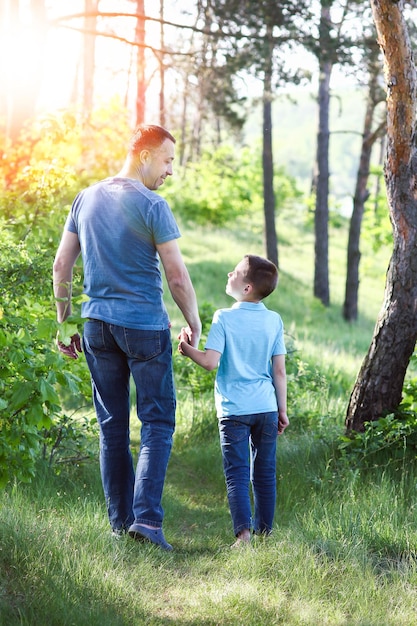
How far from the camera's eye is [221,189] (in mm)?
29406

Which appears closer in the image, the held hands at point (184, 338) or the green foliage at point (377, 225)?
the held hands at point (184, 338)

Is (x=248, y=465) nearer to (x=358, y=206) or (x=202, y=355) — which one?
(x=202, y=355)

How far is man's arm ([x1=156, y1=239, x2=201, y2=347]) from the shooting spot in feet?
13.3

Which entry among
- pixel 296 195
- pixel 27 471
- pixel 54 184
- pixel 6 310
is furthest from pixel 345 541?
pixel 296 195

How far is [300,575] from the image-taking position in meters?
3.74

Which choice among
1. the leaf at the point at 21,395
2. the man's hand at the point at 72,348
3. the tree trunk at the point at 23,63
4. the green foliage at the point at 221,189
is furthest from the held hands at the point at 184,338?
the green foliage at the point at 221,189

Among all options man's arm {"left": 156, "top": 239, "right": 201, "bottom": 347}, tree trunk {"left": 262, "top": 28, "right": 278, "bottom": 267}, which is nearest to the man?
man's arm {"left": 156, "top": 239, "right": 201, "bottom": 347}

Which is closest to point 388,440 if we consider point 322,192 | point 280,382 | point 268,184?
point 280,382

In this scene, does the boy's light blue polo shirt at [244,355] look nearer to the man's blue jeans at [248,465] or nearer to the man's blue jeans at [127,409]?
the man's blue jeans at [248,465]

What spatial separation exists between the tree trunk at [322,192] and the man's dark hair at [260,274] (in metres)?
14.7

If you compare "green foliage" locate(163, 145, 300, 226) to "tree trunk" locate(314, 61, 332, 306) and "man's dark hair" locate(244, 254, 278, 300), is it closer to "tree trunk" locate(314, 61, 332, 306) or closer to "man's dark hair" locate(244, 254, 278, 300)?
"tree trunk" locate(314, 61, 332, 306)

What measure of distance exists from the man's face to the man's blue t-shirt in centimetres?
10

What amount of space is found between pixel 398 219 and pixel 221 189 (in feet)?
78.7

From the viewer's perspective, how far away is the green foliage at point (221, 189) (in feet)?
94.1
